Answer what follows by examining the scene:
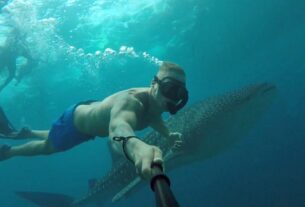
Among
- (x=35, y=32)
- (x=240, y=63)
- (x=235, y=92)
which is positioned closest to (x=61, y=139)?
(x=235, y=92)

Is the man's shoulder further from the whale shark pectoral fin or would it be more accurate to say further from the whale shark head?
the whale shark head

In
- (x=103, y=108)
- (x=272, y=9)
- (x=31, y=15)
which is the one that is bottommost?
(x=103, y=108)


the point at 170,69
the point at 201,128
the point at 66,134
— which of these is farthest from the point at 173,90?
the point at 201,128

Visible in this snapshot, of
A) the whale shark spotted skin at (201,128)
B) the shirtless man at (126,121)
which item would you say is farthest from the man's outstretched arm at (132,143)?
the whale shark spotted skin at (201,128)

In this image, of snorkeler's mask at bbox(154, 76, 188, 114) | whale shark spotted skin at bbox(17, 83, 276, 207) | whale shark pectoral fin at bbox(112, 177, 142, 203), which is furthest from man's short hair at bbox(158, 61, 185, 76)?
whale shark spotted skin at bbox(17, 83, 276, 207)

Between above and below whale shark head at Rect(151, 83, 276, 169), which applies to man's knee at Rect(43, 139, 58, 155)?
below

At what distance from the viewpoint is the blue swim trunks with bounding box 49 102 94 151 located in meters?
6.34

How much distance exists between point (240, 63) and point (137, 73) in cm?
A: 1759

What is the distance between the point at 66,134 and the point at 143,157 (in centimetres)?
410

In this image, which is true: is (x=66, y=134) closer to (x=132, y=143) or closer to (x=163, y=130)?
(x=163, y=130)

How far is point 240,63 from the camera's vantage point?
4706 cm

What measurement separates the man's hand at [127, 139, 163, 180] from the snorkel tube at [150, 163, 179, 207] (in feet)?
0.26

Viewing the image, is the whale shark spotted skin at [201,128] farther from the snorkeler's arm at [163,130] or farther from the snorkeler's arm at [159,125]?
the snorkeler's arm at [159,125]

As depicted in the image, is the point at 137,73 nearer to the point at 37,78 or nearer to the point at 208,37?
the point at 208,37
